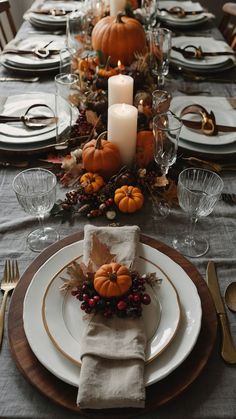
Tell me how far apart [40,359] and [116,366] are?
0.10 meters

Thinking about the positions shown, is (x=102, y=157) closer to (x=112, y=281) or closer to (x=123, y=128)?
(x=123, y=128)

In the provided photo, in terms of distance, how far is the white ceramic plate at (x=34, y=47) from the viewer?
1.38m

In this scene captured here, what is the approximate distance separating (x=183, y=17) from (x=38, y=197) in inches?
56.9

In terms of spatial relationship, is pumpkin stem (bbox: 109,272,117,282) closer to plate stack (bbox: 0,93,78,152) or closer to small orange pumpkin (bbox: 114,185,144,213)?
small orange pumpkin (bbox: 114,185,144,213)

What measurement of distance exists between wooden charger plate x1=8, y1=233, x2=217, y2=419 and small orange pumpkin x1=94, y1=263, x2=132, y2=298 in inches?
5.0

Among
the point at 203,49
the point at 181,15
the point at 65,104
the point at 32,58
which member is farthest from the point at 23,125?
the point at 181,15

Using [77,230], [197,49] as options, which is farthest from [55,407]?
[197,49]

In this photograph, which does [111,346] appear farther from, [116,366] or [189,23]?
[189,23]

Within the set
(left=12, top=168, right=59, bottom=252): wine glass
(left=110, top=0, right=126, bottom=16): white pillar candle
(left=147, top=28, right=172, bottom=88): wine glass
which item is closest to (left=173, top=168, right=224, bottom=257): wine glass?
(left=12, top=168, right=59, bottom=252): wine glass

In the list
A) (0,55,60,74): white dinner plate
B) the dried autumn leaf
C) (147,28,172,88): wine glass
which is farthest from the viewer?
(0,55,60,74): white dinner plate

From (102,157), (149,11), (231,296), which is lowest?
(231,296)

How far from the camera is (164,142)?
84 cm

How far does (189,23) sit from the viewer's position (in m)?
1.75

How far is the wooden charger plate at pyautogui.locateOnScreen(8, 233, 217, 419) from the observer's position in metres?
0.50
